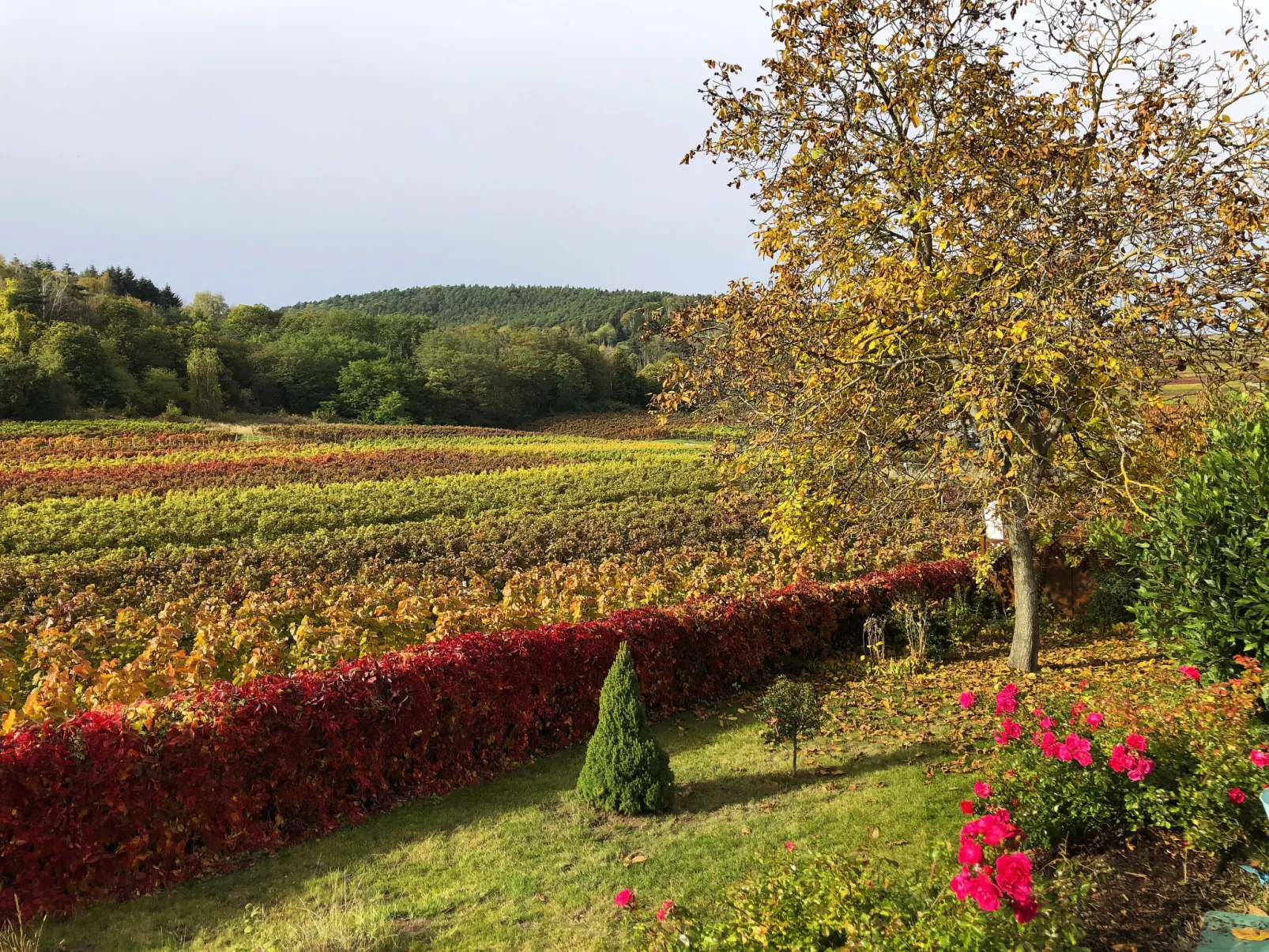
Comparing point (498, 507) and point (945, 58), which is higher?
point (945, 58)

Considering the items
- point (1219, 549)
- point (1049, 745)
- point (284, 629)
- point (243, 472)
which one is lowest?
point (284, 629)

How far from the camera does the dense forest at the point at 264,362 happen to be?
46250mm

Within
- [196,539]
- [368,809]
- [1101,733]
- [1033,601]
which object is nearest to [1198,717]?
[1101,733]

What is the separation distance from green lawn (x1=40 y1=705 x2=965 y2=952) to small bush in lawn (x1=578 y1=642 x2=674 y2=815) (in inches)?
5.6

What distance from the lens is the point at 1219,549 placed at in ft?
19.9

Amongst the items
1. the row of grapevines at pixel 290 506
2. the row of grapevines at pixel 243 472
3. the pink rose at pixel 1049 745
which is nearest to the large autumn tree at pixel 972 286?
the pink rose at pixel 1049 745

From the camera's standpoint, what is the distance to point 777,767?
20.8ft

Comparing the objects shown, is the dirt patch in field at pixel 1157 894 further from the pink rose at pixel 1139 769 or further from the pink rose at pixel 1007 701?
the pink rose at pixel 1007 701

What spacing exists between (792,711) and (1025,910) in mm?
3849

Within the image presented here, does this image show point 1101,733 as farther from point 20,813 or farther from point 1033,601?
point 20,813

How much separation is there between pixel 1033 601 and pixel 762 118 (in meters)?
6.03

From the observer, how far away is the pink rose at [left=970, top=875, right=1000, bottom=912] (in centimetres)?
243

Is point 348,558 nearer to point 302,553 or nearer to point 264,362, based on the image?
point 302,553

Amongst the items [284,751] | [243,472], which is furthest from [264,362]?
[284,751]
